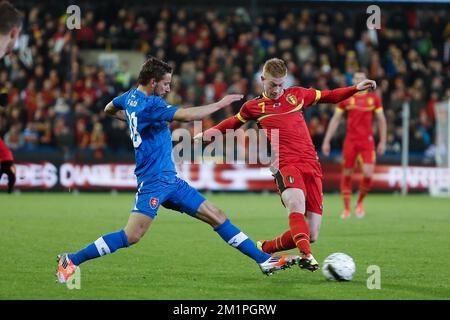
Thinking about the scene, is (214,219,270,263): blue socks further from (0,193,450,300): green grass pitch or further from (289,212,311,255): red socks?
(289,212,311,255): red socks

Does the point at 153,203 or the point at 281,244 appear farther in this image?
the point at 281,244

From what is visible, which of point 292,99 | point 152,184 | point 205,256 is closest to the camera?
A: point 152,184

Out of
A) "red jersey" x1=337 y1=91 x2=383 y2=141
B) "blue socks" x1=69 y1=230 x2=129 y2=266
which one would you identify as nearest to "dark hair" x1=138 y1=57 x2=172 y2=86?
"blue socks" x1=69 y1=230 x2=129 y2=266

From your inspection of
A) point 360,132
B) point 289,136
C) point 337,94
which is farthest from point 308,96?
point 360,132

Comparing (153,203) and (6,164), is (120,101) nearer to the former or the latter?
(153,203)

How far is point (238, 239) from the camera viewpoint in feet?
26.9

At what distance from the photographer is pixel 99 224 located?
546 inches

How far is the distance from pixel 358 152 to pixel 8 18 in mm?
10034

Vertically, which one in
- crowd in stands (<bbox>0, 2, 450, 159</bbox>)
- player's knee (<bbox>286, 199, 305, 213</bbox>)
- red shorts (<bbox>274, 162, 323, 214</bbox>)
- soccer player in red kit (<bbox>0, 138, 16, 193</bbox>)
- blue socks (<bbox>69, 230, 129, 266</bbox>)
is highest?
crowd in stands (<bbox>0, 2, 450, 159</bbox>)

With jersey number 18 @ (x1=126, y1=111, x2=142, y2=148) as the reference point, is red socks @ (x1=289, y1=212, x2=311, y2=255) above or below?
below

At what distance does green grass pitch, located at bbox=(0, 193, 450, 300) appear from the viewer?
291 inches

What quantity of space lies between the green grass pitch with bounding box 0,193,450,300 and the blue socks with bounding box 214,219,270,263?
0.22 metres
